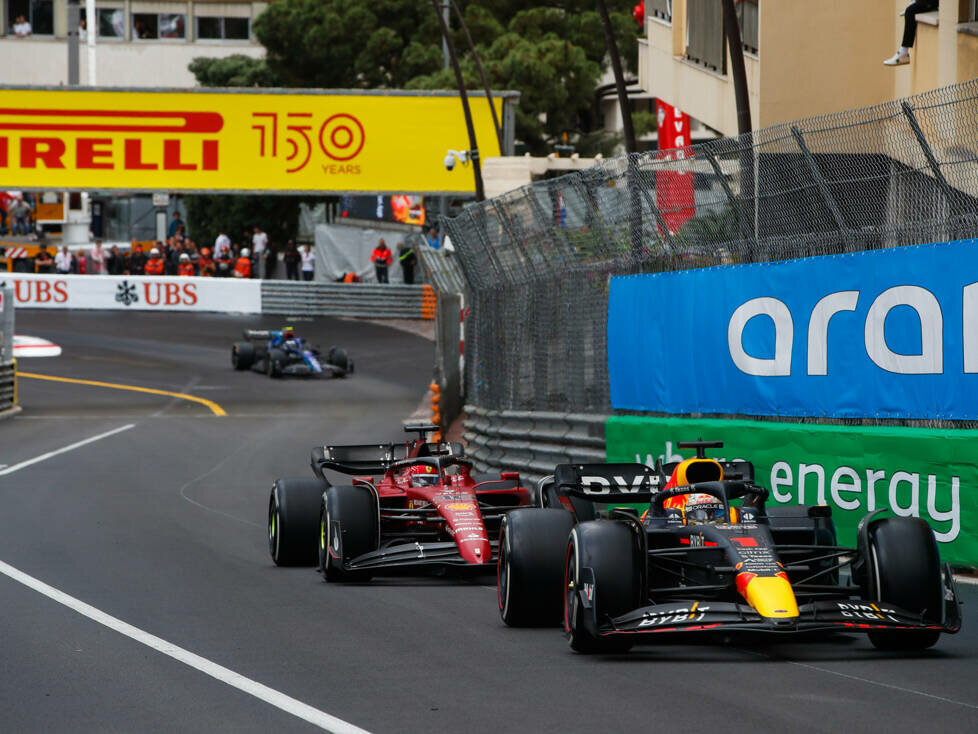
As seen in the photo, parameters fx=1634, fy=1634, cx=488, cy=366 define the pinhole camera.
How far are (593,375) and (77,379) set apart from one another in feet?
71.9

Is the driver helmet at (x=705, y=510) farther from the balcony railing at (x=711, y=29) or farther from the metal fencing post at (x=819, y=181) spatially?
the balcony railing at (x=711, y=29)

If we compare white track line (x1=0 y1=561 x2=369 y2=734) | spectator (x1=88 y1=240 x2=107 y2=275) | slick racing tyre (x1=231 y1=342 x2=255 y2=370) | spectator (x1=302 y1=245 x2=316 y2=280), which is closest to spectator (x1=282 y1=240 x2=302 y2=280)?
spectator (x1=302 y1=245 x2=316 y2=280)

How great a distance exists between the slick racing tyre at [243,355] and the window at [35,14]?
46.5 metres

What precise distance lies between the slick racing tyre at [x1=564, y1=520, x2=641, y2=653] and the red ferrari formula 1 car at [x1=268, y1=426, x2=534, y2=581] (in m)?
2.64

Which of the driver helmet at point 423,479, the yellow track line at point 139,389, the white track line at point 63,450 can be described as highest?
the driver helmet at point 423,479

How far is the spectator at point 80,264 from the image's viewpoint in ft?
155

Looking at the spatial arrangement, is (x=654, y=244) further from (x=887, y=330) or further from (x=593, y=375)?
(x=887, y=330)

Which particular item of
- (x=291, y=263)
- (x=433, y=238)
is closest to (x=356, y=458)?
(x=433, y=238)

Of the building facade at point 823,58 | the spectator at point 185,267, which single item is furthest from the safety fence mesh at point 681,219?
the spectator at point 185,267

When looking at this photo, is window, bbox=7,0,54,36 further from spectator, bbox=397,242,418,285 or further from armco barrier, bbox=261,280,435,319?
armco barrier, bbox=261,280,435,319

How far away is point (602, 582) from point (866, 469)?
399cm

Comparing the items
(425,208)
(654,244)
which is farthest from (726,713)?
(425,208)

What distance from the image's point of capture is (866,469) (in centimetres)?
1125

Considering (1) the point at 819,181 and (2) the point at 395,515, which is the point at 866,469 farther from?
(2) the point at 395,515
